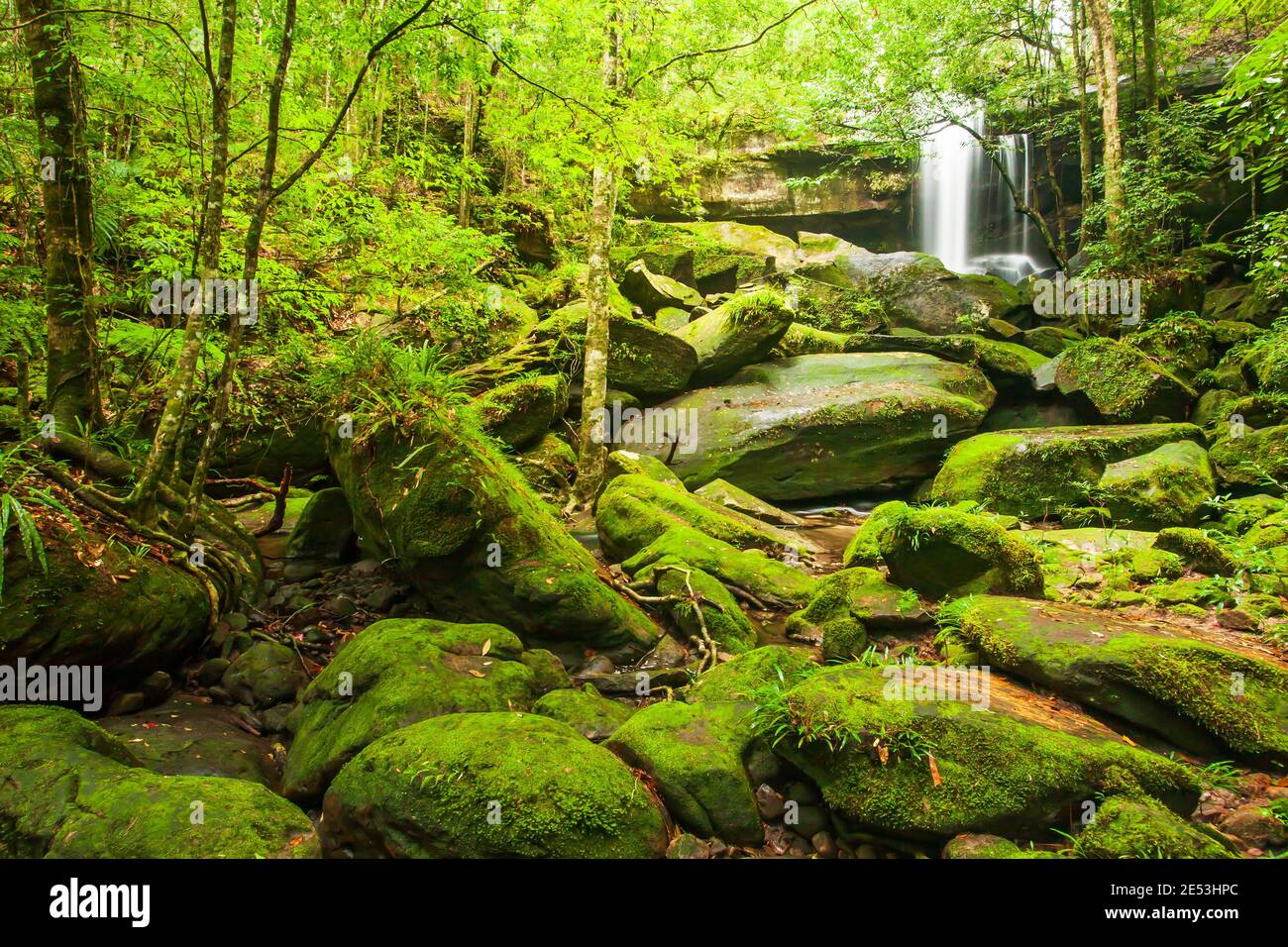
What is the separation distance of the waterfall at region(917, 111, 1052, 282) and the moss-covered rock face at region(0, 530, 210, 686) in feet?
78.6

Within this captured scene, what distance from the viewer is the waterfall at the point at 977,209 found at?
21359 millimetres

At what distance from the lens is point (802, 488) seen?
13.0 metres

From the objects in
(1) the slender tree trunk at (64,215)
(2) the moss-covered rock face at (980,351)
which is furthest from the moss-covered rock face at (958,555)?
(2) the moss-covered rock face at (980,351)

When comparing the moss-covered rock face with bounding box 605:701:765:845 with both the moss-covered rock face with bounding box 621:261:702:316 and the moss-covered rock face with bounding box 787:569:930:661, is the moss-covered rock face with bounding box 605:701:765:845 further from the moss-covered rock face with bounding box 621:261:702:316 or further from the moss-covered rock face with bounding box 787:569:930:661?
the moss-covered rock face with bounding box 621:261:702:316

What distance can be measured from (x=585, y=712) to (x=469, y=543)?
214 cm

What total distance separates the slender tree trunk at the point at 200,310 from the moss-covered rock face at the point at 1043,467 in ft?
34.1

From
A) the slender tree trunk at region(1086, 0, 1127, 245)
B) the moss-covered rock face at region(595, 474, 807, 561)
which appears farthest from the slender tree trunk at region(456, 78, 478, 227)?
the slender tree trunk at region(1086, 0, 1127, 245)

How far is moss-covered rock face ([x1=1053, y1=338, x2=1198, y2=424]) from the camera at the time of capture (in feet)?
40.2

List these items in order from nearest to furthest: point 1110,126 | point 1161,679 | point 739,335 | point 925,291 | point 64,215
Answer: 1. point 1161,679
2. point 64,215
3. point 1110,126
4. point 739,335
5. point 925,291

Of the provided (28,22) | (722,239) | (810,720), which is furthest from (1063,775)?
(722,239)

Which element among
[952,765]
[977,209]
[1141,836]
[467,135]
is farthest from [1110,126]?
[1141,836]

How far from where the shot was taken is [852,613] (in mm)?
6258

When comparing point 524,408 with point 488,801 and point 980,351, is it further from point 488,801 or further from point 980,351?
point 980,351
